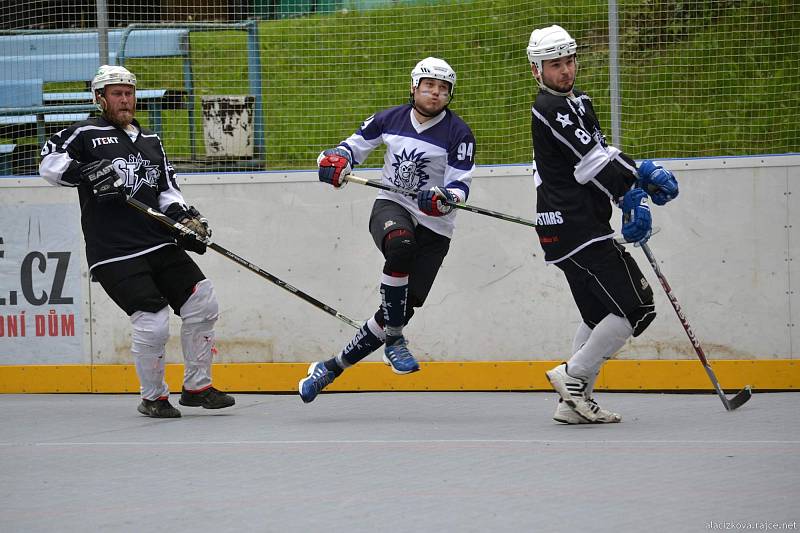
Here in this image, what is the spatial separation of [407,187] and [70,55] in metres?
2.79

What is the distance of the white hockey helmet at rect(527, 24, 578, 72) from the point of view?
5.36 metres

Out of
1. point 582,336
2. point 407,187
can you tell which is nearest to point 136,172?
point 407,187

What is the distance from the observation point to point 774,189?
6.58 meters

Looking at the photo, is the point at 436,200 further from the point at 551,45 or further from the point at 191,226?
the point at 191,226

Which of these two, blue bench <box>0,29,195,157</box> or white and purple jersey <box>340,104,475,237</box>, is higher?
blue bench <box>0,29,195,157</box>

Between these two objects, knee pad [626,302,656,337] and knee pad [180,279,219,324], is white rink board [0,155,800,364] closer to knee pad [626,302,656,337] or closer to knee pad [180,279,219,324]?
knee pad [180,279,219,324]

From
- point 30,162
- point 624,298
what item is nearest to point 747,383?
point 624,298

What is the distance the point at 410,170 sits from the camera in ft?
19.6

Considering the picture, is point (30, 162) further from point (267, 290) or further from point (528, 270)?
point (528, 270)

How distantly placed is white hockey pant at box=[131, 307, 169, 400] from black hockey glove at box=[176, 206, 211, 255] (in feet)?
1.16

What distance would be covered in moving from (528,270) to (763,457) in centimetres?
A: 261

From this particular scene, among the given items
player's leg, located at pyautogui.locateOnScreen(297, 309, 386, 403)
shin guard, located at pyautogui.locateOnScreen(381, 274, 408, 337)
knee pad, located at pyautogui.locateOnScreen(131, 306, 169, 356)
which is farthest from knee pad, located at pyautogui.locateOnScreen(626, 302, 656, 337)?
knee pad, located at pyautogui.locateOnScreen(131, 306, 169, 356)

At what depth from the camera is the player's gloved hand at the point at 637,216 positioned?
5281 millimetres

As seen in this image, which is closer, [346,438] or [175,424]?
[346,438]
